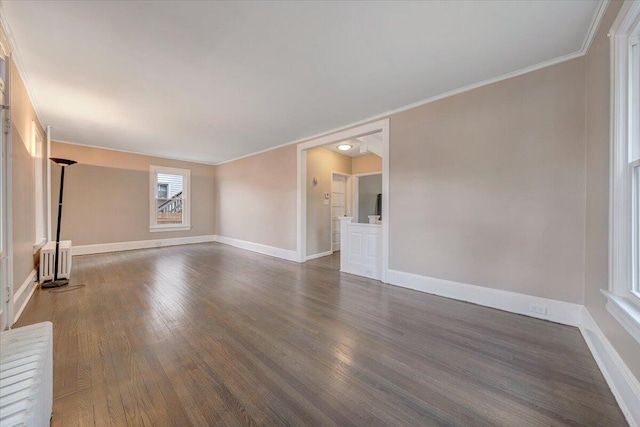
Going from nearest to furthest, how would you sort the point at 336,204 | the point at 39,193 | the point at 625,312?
1. the point at 625,312
2. the point at 39,193
3. the point at 336,204

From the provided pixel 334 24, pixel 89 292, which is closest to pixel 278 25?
pixel 334 24

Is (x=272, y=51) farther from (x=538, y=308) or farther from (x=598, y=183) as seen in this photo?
(x=538, y=308)

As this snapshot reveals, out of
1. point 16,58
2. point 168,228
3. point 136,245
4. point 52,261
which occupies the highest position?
point 16,58

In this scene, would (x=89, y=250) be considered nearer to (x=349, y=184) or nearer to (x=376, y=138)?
(x=349, y=184)

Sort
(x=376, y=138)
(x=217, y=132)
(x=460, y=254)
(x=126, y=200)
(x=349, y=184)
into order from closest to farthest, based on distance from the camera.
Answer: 1. (x=460, y=254)
2. (x=217, y=132)
3. (x=376, y=138)
4. (x=126, y=200)
5. (x=349, y=184)

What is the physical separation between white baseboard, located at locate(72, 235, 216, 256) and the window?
1.12 feet

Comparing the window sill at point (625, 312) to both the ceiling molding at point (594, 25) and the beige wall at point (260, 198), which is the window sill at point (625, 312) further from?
the beige wall at point (260, 198)

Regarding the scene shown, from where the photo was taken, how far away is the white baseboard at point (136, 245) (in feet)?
18.8

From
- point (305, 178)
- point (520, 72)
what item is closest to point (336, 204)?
point (305, 178)

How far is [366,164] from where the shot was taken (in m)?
6.46

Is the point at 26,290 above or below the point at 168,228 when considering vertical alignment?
below

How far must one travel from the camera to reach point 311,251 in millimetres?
5445

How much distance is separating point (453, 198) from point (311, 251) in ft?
10.5

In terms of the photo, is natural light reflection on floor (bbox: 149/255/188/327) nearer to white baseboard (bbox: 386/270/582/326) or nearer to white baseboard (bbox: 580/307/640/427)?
white baseboard (bbox: 386/270/582/326)
